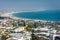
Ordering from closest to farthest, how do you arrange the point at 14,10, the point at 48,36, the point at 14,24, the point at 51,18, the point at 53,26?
1. the point at 48,36
2. the point at 53,26
3. the point at 14,24
4. the point at 51,18
5. the point at 14,10

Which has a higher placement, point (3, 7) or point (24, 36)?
point (3, 7)

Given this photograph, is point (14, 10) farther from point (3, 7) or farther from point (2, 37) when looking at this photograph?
point (2, 37)

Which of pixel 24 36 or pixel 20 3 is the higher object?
pixel 20 3

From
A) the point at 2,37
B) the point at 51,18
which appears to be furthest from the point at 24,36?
the point at 51,18

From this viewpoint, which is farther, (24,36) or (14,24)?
(14,24)

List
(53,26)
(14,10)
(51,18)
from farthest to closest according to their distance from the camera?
(14,10)
(51,18)
(53,26)

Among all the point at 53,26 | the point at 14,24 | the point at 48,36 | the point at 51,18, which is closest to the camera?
the point at 48,36

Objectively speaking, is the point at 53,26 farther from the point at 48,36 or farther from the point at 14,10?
the point at 14,10

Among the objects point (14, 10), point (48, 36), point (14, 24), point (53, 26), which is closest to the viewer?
point (48, 36)

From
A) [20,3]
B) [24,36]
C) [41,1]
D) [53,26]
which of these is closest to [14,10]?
[20,3]
